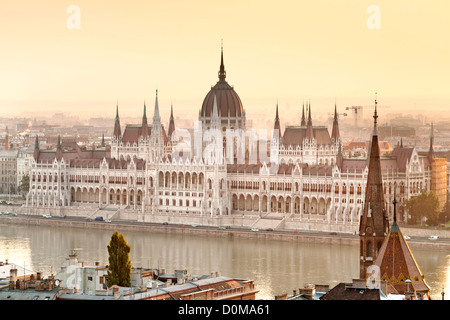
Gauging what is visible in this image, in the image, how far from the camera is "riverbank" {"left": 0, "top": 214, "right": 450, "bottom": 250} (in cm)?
2654

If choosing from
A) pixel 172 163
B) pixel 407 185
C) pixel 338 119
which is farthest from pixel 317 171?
pixel 338 119

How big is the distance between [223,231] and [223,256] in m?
5.29

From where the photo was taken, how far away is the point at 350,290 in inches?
368

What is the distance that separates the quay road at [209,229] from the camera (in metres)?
27.0

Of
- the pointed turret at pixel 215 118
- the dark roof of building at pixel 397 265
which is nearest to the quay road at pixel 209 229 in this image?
the pointed turret at pixel 215 118

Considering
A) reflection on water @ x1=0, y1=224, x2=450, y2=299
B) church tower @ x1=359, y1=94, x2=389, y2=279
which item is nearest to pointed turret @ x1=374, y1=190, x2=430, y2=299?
church tower @ x1=359, y1=94, x2=389, y2=279

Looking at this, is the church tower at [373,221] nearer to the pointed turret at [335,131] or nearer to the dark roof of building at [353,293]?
the dark roof of building at [353,293]

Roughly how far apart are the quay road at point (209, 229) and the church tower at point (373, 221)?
13481 mm

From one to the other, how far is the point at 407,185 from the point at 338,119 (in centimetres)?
1078

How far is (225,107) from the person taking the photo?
123 ft

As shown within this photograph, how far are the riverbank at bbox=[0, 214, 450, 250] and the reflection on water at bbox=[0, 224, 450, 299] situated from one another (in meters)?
0.43

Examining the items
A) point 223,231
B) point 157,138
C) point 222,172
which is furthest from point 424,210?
point 157,138

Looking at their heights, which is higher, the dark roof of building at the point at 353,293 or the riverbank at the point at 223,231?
the dark roof of building at the point at 353,293
